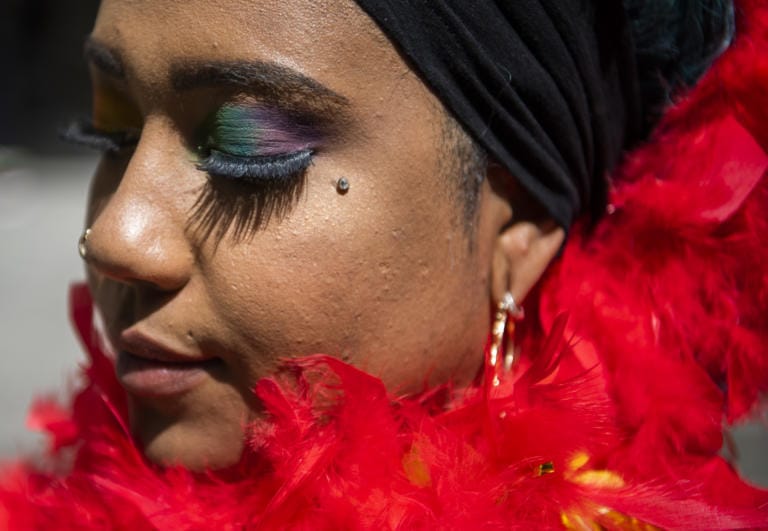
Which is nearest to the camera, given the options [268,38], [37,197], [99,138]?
[268,38]

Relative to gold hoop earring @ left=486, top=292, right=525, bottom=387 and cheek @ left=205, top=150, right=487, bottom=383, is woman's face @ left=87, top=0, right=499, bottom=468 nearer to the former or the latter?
cheek @ left=205, top=150, right=487, bottom=383

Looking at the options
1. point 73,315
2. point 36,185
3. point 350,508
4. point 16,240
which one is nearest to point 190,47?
point 350,508

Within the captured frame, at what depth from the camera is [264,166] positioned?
1250mm

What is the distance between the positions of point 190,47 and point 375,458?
0.66m

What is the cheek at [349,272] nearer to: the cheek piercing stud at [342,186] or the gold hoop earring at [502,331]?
the cheek piercing stud at [342,186]

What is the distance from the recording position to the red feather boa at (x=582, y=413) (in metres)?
1.31

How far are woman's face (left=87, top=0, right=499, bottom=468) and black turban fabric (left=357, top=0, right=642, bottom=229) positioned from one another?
61 mm

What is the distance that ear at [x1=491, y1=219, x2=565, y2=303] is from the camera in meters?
1.46

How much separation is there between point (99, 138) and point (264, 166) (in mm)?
380

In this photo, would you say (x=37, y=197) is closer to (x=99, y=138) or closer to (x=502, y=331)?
(x=99, y=138)

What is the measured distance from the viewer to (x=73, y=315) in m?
1.86

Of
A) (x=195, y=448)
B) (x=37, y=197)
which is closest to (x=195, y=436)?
(x=195, y=448)

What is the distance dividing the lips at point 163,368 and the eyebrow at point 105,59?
40 cm

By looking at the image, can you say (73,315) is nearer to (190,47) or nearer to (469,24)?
(190,47)
